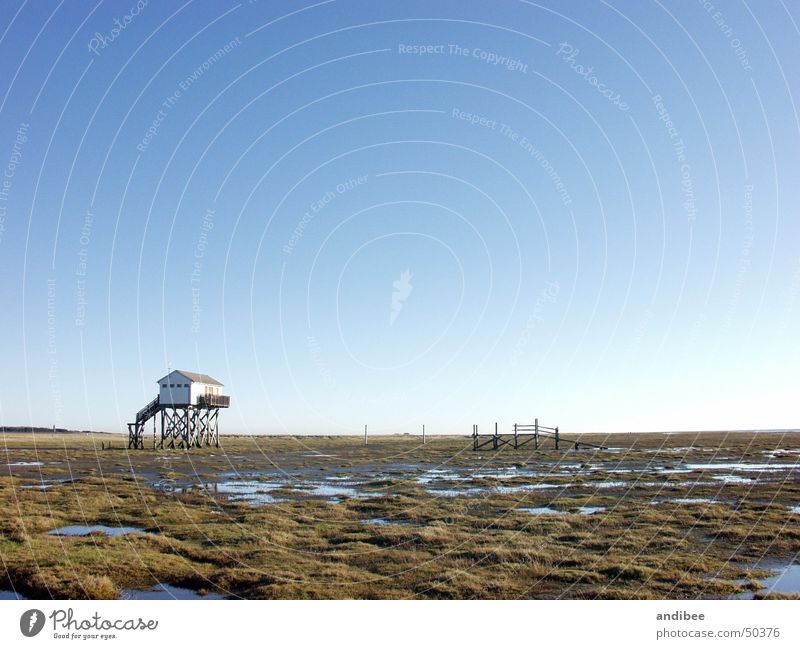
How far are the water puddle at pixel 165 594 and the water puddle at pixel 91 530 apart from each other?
22.3 ft

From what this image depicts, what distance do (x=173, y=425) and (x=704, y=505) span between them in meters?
61.0

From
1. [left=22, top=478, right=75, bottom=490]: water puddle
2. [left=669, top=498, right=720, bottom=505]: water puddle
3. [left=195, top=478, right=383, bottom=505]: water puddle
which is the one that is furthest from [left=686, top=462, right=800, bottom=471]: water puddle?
[left=22, top=478, right=75, bottom=490]: water puddle

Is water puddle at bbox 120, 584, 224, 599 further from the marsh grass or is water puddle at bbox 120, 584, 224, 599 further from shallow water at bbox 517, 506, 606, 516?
shallow water at bbox 517, 506, 606, 516

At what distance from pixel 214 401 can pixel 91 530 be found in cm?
5582

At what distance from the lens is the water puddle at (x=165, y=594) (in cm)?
1347

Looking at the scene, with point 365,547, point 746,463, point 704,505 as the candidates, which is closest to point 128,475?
point 365,547

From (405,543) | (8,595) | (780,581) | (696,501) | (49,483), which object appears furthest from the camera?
(49,483)

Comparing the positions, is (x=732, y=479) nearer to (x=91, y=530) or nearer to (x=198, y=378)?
(x=91, y=530)

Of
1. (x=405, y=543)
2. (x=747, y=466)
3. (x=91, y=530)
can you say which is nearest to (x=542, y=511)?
(x=405, y=543)

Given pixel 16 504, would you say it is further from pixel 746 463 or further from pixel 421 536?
pixel 746 463

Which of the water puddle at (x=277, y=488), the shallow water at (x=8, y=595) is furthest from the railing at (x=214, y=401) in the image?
the shallow water at (x=8, y=595)

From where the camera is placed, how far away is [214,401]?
75.2 m

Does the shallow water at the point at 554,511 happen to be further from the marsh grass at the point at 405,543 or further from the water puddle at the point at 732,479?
the water puddle at the point at 732,479

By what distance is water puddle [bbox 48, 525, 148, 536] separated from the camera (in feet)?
66.0
